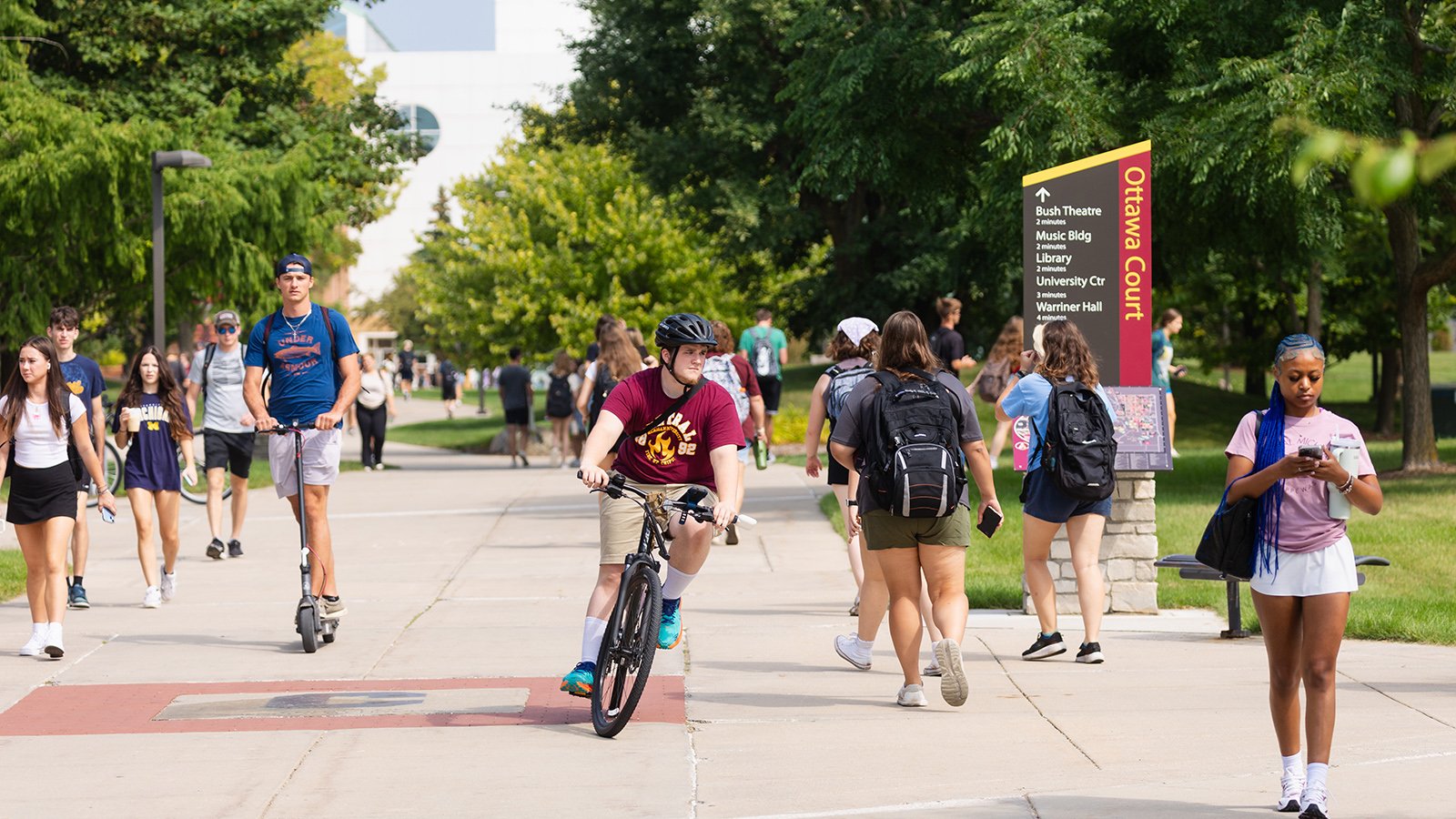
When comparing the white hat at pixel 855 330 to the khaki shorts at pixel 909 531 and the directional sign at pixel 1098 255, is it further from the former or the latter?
the khaki shorts at pixel 909 531

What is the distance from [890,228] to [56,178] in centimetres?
1659

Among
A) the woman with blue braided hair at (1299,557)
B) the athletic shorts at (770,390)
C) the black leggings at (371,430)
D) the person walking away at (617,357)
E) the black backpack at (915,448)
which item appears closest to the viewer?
the woman with blue braided hair at (1299,557)

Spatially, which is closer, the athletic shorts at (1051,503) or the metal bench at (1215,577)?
the athletic shorts at (1051,503)

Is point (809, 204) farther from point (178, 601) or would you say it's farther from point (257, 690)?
point (257, 690)

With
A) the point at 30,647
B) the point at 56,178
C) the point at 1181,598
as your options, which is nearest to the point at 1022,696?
the point at 1181,598

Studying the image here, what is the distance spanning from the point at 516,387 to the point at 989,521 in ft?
61.8

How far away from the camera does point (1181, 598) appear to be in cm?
1048

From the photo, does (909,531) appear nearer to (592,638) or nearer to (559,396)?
(592,638)

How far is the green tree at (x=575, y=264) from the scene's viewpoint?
4250cm

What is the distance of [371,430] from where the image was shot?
961 inches

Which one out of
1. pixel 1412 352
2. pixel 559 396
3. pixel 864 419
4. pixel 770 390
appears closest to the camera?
pixel 864 419

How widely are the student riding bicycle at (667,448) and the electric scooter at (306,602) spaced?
2.20 metres

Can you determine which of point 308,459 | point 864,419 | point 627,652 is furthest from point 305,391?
point 864,419

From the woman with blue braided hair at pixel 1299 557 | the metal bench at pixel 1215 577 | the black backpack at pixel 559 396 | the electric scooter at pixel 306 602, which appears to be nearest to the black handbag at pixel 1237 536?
the woman with blue braided hair at pixel 1299 557
